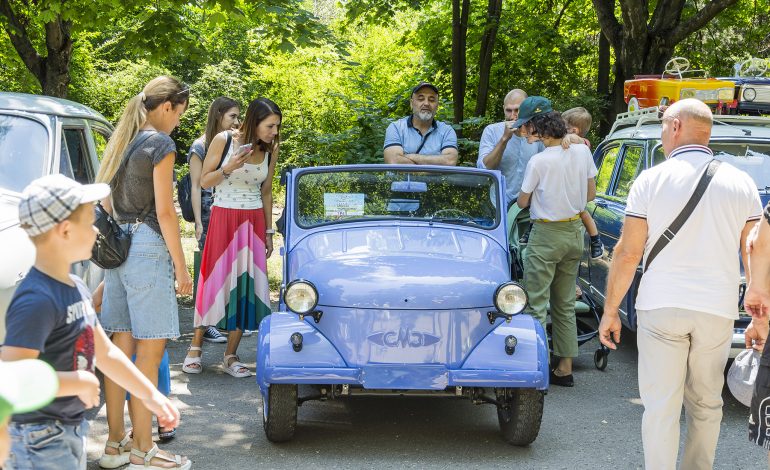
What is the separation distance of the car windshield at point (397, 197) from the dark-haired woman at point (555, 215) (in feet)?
2.14

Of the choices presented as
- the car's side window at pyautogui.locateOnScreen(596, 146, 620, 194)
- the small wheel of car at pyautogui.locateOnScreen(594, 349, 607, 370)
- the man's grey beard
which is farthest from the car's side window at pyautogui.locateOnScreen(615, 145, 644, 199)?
the man's grey beard

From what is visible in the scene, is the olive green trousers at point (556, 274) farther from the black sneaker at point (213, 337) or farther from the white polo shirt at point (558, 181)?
the black sneaker at point (213, 337)

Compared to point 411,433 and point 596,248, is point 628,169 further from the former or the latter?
point 411,433

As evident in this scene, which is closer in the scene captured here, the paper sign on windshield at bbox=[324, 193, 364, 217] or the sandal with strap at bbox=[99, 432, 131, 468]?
the sandal with strap at bbox=[99, 432, 131, 468]

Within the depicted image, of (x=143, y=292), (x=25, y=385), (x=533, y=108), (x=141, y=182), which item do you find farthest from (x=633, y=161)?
(x=25, y=385)

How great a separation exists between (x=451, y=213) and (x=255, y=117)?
5.47 feet

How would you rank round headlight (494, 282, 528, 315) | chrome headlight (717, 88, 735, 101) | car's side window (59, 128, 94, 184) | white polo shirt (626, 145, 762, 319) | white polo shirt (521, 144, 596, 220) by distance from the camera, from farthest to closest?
chrome headlight (717, 88, 735, 101) < white polo shirt (521, 144, 596, 220) < car's side window (59, 128, 94, 184) < round headlight (494, 282, 528, 315) < white polo shirt (626, 145, 762, 319)

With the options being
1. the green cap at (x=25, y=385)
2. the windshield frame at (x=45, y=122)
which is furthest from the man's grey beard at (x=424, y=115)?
the green cap at (x=25, y=385)

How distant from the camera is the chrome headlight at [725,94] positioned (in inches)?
356

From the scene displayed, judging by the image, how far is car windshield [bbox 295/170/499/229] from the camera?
6516 millimetres

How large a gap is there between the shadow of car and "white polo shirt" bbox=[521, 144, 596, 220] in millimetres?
863

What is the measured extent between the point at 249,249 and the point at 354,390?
214 centimetres

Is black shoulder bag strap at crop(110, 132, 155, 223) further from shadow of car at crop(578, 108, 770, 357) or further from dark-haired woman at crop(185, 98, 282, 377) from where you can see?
shadow of car at crop(578, 108, 770, 357)

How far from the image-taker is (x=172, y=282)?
501 cm
